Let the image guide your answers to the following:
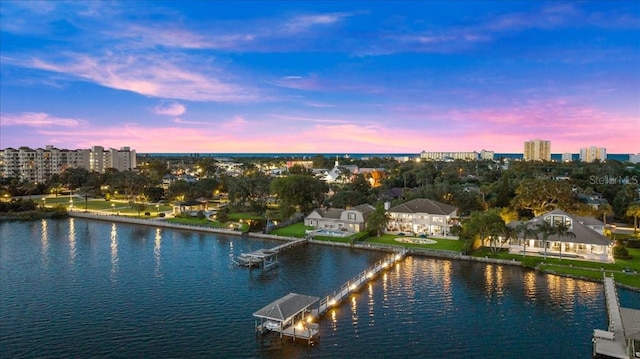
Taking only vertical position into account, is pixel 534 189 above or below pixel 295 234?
above

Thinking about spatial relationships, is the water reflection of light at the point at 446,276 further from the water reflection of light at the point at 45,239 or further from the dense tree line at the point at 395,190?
the water reflection of light at the point at 45,239

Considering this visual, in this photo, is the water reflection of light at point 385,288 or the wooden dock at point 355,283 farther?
the water reflection of light at point 385,288

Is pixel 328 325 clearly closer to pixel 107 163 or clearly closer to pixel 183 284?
pixel 183 284

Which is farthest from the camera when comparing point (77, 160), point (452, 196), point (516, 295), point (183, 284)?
point (77, 160)

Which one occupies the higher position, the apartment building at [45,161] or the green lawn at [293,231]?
the apartment building at [45,161]

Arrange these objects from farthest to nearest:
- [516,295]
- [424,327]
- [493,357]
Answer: [516,295], [424,327], [493,357]

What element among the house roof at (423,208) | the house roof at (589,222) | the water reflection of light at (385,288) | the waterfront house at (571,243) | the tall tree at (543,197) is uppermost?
the tall tree at (543,197)

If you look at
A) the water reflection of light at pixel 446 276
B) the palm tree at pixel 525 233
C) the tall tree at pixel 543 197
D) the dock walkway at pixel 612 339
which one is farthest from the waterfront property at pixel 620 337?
the tall tree at pixel 543 197

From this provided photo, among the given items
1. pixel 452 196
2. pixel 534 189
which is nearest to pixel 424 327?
pixel 534 189
